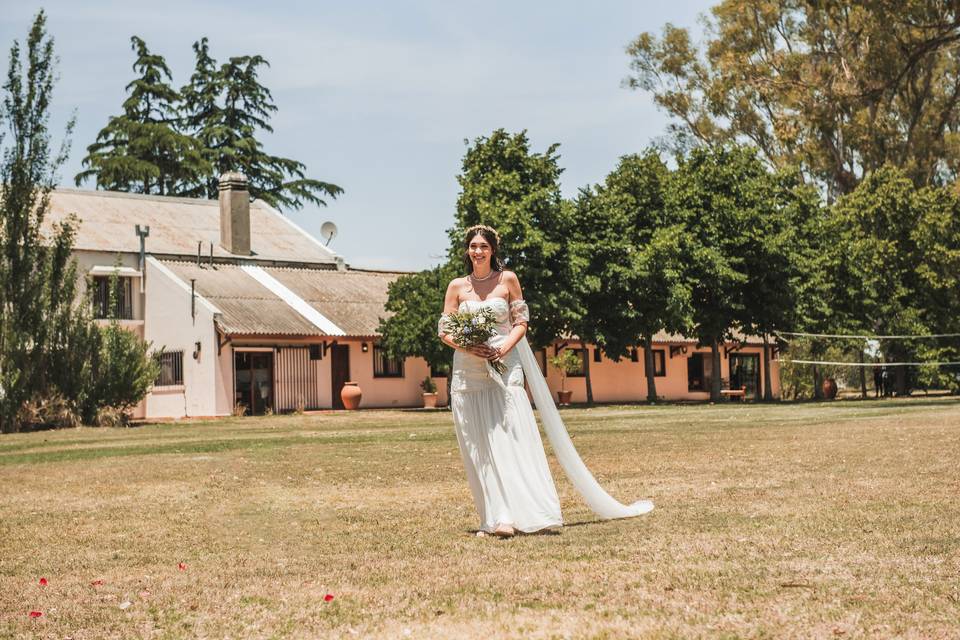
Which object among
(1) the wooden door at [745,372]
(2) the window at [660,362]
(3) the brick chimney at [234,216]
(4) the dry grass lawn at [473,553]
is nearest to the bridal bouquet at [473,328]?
(4) the dry grass lawn at [473,553]

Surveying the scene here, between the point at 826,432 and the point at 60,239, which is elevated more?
the point at 60,239

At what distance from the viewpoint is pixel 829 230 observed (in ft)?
157

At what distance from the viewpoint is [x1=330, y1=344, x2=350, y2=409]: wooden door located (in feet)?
→ 152

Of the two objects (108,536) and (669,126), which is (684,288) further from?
(108,536)

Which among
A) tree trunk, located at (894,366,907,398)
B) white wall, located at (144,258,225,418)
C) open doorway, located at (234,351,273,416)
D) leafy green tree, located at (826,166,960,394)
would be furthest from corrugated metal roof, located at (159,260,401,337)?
tree trunk, located at (894,366,907,398)

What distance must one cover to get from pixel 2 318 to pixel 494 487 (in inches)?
1035

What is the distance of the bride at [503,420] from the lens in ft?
28.1

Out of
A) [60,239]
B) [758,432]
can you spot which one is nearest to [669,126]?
[60,239]

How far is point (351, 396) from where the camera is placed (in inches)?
1759

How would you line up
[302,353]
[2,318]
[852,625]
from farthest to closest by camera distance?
[302,353], [2,318], [852,625]

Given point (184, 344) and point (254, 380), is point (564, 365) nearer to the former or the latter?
point (254, 380)

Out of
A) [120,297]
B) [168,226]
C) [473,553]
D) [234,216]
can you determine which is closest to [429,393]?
[234,216]

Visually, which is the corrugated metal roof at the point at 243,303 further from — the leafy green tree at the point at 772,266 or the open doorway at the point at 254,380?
the leafy green tree at the point at 772,266

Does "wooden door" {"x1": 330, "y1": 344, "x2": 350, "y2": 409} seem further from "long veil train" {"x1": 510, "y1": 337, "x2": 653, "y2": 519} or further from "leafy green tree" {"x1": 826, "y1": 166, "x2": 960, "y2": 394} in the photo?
"long veil train" {"x1": 510, "y1": 337, "x2": 653, "y2": 519}
